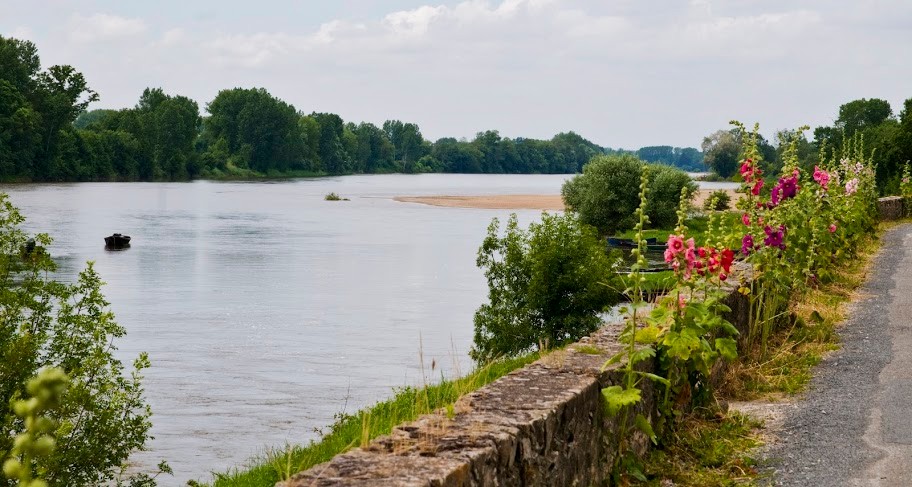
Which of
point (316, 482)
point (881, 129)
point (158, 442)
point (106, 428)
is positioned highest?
point (881, 129)

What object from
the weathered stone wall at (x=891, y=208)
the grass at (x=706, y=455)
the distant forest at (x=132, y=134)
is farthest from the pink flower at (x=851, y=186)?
the distant forest at (x=132, y=134)

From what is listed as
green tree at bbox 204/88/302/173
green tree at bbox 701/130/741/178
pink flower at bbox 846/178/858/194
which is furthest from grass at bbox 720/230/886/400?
green tree at bbox 204/88/302/173

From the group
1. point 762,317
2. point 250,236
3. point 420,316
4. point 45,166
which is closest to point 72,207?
point 250,236

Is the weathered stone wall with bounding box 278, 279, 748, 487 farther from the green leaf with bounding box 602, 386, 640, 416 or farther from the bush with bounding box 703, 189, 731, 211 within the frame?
the bush with bounding box 703, 189, 731, 211

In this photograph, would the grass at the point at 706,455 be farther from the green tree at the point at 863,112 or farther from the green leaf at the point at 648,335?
the green tree at the point at 863,112

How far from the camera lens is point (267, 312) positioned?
35.1m

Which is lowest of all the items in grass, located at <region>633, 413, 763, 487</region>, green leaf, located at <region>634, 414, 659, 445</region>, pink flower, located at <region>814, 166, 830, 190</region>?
grass, located at <region>633, 413, 763, 487</region>

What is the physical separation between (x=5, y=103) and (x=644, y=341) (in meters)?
125

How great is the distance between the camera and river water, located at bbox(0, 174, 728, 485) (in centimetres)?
2030

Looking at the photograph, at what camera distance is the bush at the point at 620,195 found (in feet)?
201

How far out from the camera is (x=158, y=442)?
60.6 feet

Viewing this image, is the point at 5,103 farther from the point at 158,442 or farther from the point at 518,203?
the point at 158,442

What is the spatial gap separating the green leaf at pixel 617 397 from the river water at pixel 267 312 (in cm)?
112

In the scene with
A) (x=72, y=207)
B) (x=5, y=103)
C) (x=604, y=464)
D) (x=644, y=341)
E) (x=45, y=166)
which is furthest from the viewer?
(x=45, y=166)
